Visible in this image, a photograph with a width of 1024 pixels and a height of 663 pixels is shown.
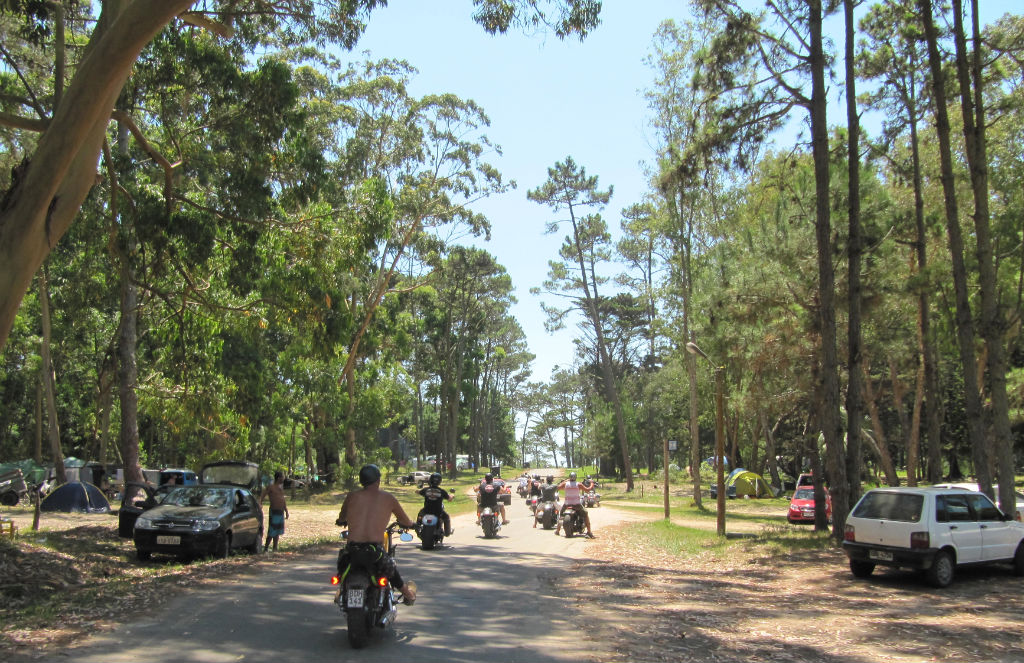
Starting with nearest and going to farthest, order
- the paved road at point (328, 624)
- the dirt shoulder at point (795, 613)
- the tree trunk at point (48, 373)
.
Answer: the paved road at point (328, 624) → the dirt shoulder at point (795, 613) → the tree trunk at point (48, 373)

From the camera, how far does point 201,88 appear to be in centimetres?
1323

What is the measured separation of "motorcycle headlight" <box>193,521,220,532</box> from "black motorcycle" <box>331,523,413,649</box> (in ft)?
23.9

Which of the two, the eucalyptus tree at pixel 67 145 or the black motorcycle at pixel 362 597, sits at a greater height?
the eucalyptus tree at pixel 67 145

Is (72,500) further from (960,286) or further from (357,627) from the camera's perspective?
(960,286)

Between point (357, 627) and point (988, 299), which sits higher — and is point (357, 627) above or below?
below

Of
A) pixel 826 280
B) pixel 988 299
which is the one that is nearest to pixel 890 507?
pixel 988 299

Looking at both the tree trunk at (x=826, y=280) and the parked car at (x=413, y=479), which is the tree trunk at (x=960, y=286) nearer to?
the tree trunk at (x=826, y=280)

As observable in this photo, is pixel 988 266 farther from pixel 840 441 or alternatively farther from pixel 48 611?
pixel 48 611

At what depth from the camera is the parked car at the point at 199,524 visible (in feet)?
42.3

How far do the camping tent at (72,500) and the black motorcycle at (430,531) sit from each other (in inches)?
535

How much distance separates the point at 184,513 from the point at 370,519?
7948 mm

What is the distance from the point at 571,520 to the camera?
19875mm

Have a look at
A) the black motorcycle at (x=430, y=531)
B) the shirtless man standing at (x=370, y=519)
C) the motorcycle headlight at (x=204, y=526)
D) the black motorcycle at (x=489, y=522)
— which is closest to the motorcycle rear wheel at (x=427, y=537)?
the black motorcycle at (x=430, y=531)

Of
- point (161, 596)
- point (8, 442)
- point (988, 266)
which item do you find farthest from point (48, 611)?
point (8, 442)
